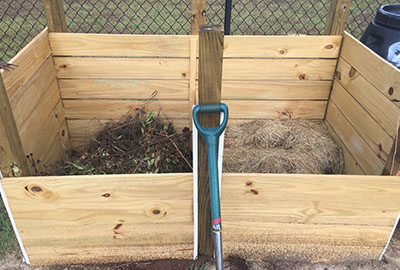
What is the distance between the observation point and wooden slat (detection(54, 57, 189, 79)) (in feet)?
7.83

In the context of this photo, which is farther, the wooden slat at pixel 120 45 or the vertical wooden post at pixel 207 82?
the wooden slat at pixel 120 45

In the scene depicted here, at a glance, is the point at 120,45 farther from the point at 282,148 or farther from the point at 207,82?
the point at 282,148

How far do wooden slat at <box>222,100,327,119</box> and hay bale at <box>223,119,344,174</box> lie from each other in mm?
56

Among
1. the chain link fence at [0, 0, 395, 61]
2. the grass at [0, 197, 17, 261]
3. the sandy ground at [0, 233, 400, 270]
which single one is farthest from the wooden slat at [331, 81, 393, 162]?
the chain link fence at [0, 0, 395, 61]

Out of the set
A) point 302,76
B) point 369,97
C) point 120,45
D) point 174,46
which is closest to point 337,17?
point 302,76

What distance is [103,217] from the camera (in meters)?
1.69

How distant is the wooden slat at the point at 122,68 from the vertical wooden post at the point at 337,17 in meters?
1.04

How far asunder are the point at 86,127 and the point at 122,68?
55 cm

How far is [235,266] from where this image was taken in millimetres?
1865

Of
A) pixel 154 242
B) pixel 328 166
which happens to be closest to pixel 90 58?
pixel 154 242

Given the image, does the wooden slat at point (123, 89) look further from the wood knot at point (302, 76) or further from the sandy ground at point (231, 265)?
the sandy ground at point (231, 265)

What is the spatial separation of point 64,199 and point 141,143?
71 centimetres

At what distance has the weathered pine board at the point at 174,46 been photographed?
232 centimetres

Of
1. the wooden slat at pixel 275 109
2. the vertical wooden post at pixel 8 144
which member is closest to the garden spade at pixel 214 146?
the vertical wooden post at pixel 8 144
